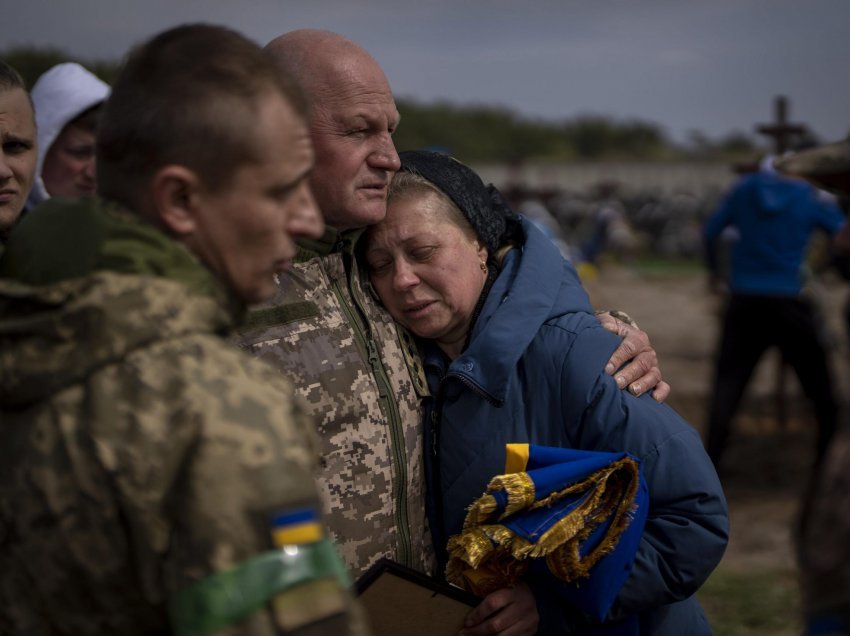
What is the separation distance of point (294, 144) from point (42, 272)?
367 millimetres

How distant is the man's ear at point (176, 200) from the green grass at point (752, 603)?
442cm

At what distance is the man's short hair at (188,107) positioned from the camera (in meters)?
1.24

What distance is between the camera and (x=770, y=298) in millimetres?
6980

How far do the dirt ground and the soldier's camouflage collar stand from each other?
3.88 ft

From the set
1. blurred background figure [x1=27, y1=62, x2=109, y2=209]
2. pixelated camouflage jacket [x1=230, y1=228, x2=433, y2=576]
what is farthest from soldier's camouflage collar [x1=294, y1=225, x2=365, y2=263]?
blurred background figure [x1=27, y1=62, x2=109, y2=209]

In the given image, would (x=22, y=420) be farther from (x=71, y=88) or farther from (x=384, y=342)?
(x=71, y=88)

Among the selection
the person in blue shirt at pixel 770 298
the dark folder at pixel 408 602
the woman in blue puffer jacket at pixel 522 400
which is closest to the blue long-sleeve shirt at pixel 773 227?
the person in blue shirt at pixel 770 298

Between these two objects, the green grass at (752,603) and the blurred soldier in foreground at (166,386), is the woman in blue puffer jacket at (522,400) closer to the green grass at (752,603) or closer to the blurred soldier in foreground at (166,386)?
the blurred soldier in foreground at (166,386)

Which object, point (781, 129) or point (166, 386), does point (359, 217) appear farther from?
point (781, 129)

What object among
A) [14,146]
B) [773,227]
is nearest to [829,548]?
[14,146]

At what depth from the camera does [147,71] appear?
1.28 metres

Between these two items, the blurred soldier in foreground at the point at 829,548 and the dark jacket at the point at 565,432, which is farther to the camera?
the dark jacket at the point at 565,432

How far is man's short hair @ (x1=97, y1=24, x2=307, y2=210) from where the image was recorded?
1236 millimetres

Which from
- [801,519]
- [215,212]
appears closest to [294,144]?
[215,212]
